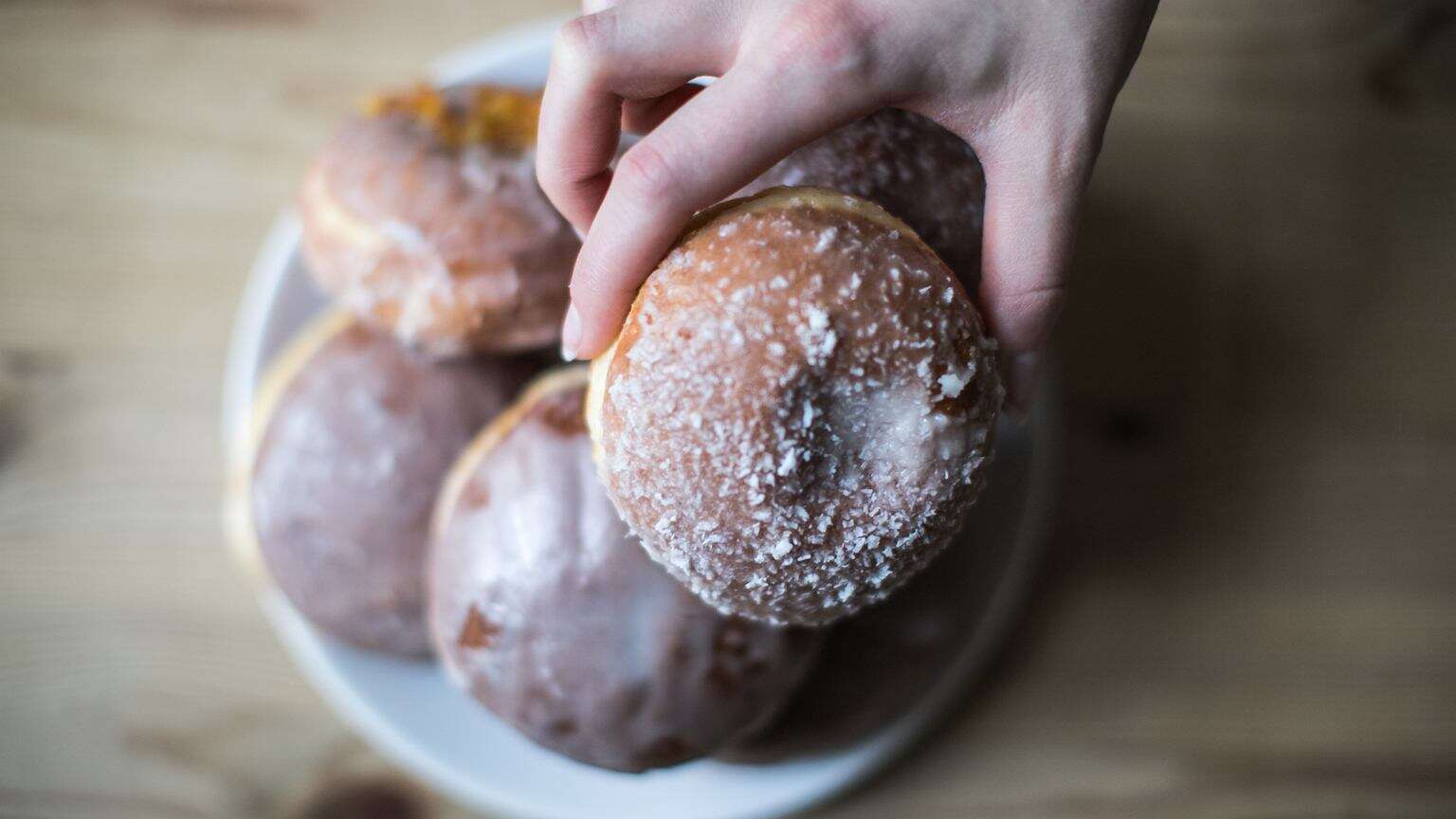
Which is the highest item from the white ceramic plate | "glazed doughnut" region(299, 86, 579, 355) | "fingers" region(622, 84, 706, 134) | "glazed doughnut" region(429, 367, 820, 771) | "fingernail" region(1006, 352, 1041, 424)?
"fingers" region(622, 84, 706, 134)

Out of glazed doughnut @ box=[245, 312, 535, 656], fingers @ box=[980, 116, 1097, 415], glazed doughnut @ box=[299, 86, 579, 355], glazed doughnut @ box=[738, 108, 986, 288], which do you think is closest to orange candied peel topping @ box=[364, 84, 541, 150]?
glazed doughnut @ box=[299, 86, 579, 355]

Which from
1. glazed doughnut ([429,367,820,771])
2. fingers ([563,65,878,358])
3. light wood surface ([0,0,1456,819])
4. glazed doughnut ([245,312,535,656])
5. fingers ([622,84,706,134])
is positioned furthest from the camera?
light wood surface ([0,0,1456,819])

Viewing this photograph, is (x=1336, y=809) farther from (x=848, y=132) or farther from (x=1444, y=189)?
(x=848, y=132)

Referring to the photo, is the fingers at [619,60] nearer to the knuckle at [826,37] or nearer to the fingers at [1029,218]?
the knuckle at [826,37]

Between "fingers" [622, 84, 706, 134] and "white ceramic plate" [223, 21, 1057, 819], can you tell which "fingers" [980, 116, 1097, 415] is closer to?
"fingers" [622, 84, 706, 134]

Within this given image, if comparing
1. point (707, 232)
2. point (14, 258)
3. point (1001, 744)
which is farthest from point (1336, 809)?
point (14, 258)

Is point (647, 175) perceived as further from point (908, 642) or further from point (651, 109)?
point (908, 642)
